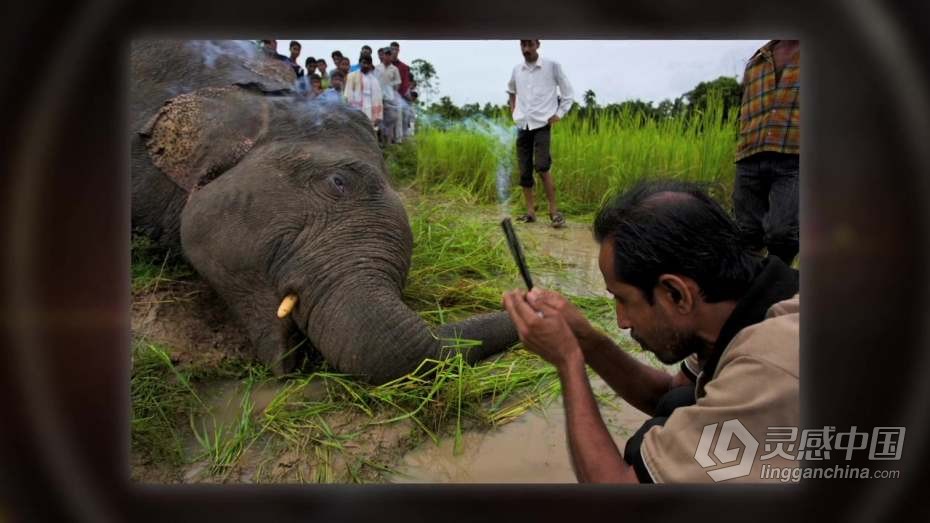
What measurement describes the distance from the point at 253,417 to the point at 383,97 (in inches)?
64.4

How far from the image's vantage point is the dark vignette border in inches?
101

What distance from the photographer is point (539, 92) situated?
319 cm

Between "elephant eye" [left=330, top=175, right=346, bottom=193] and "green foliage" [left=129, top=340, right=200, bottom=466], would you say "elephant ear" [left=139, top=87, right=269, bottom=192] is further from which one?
"green foliage" [left=129, top=340, right=200, bottom=466]

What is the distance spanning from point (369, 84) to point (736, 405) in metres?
2.34

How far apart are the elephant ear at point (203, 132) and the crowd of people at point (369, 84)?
0.32 metres

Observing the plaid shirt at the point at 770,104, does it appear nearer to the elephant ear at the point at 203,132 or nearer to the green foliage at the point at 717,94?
the green foliage at the point at 717,94

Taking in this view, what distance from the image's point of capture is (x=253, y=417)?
2871mm

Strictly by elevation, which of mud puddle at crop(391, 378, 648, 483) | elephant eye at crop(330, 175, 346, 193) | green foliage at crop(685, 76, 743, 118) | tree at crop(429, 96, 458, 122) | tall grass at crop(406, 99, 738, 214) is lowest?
mud puddle at crop(391, 378, 648, 483)

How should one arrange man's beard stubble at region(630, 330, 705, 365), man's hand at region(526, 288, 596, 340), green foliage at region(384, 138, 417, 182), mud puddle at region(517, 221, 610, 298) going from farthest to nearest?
green foliage at region(384, 138, 417, 182) < mud puddle at region(517, 221, 610, 298) < man's hand at region(526, 288, 596, 340) < man's beard stubble at region(630, 330, 705, 365)

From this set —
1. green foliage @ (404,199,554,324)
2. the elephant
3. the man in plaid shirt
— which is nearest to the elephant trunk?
the elephant

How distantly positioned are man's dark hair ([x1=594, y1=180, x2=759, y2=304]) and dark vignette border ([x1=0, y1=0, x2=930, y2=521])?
0.69m

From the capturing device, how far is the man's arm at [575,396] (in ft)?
6.48

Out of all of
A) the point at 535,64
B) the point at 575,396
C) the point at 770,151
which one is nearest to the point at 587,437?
the point at 575,396
